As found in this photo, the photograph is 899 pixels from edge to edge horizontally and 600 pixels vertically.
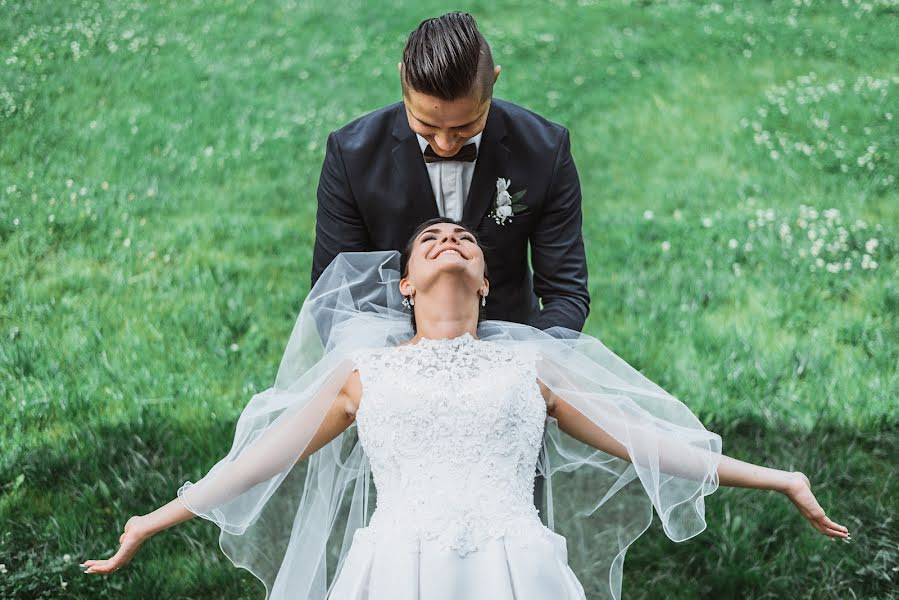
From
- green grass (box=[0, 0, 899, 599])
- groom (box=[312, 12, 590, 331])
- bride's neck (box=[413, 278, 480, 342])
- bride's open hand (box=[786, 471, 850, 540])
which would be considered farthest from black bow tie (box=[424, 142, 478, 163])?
green grass (box=[0, 0, 899, 599])

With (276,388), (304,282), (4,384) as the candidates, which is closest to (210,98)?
(304,282)

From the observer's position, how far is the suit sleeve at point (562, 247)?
14.1ft

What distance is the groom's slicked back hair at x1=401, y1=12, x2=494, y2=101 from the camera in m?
3.49

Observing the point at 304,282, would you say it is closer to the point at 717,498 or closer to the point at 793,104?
the point at 717,498

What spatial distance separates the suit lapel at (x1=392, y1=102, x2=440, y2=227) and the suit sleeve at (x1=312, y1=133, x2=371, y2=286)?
240mm

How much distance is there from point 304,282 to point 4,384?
205cm

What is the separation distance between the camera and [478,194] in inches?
166

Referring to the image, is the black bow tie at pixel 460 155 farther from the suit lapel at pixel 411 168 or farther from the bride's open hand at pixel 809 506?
the bride's open hand at pixel 809 506

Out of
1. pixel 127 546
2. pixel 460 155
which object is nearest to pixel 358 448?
pixel 127 546

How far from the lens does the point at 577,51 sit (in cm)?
1066

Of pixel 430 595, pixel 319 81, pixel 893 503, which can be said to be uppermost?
pixel 430 595

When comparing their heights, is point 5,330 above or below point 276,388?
below

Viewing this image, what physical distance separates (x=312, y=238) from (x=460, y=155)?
3.66 m

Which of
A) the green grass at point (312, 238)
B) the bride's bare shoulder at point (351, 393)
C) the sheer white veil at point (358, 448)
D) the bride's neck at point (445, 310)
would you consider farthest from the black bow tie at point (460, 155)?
the green grass at point (312, 238)
